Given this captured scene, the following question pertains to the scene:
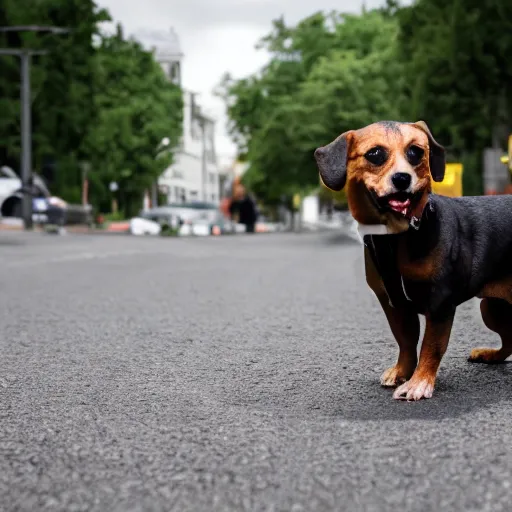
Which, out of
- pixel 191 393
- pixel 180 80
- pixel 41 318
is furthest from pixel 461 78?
pixel 180 80

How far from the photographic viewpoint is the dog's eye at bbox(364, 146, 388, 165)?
3947 millimetres

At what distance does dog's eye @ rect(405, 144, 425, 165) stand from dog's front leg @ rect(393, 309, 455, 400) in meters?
0.62

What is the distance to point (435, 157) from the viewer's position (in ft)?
13.4

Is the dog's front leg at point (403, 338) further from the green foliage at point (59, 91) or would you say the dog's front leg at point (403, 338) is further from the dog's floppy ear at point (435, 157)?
the green foliage at point (59, 91)

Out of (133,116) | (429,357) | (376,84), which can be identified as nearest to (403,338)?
→ (429,357)

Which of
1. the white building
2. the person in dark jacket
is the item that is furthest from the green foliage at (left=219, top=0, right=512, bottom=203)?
the white building

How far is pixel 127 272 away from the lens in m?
14.5

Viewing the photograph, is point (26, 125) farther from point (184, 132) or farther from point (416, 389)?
point (184, 132)

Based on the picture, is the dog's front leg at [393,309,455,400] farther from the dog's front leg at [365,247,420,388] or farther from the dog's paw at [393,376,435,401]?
the dog's front leg at [365,247,420,388]

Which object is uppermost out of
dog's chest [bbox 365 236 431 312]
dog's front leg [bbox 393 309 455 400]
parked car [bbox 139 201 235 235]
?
dog's chest [bbox 365 236 431 312]

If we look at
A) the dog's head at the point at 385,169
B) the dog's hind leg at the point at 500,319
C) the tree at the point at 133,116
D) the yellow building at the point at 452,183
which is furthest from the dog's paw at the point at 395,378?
the tree at the point at 133,116

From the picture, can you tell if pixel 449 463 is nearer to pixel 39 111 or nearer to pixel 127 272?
pixel 127 272

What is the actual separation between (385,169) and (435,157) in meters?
0.28

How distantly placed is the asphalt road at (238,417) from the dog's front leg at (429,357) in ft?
0.21
